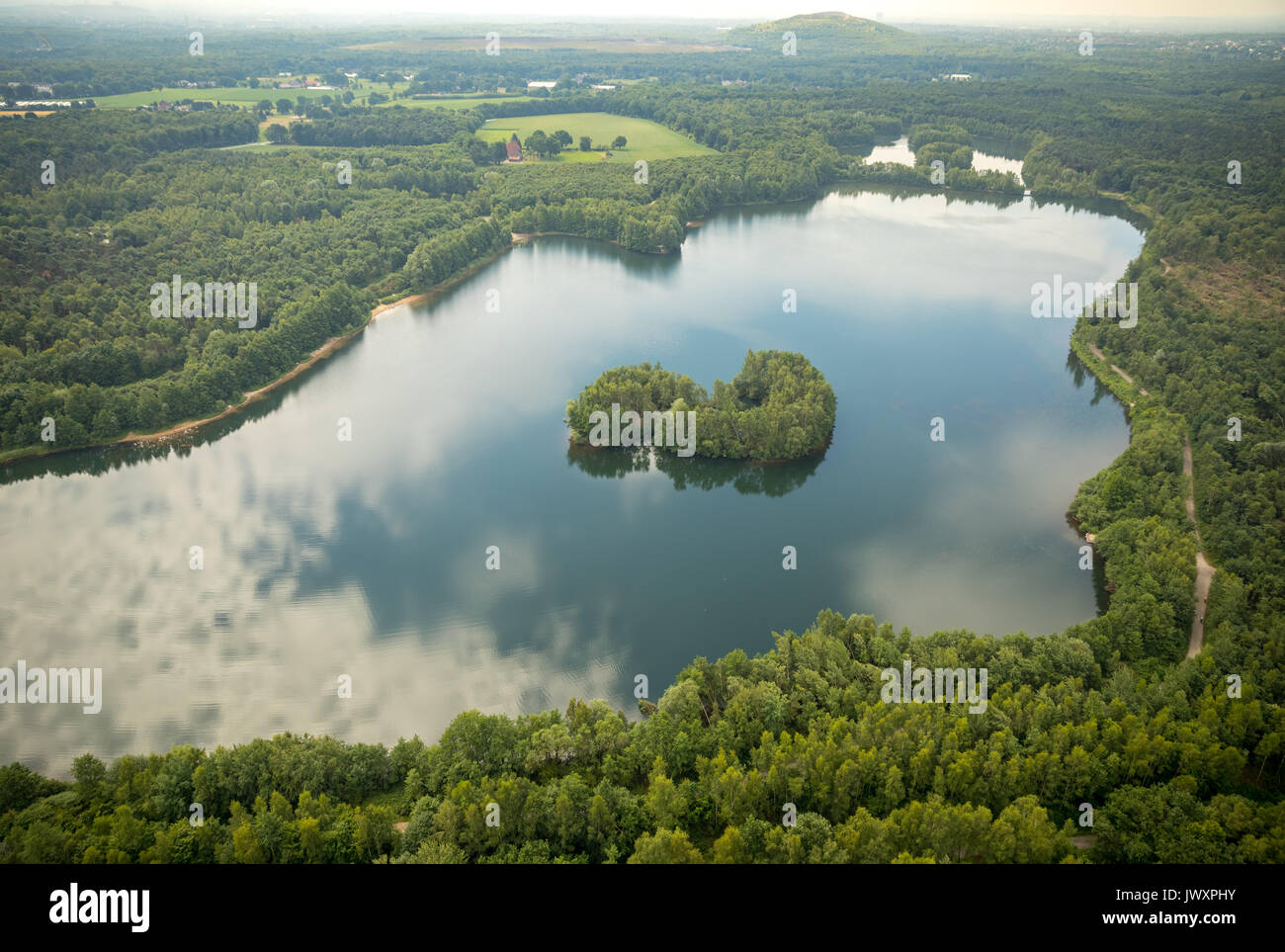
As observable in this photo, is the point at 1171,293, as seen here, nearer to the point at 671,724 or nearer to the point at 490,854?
the point at 671,724

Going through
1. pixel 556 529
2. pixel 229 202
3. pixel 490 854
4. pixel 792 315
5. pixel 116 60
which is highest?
pixel 116 60

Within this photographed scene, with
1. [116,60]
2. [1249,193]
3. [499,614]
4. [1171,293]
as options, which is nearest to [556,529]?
[499,614]

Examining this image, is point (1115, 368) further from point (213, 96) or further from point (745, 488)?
point (213, 96)

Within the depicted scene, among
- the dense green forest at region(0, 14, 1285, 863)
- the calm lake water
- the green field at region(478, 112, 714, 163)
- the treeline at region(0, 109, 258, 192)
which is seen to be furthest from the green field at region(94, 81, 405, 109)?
the calm lake water

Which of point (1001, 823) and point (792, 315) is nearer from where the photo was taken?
point (1001, 823)

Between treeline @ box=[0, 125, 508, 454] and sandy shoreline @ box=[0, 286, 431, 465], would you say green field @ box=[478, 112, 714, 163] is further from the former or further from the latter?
sandy shoreline @ box=[0, 286, 431, 465]

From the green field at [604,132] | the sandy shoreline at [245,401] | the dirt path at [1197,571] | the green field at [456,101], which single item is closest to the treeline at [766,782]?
the dirt path at [1197,571]
